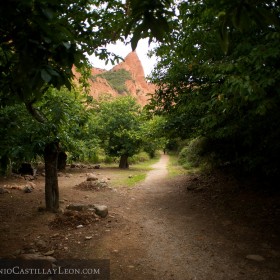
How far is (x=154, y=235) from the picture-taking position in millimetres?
5199

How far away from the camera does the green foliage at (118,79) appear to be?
76125mm

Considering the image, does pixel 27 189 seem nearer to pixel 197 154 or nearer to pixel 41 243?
pixel 41 243

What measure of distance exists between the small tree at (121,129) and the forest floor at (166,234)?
36.5 ft

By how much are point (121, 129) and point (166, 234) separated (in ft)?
50.2

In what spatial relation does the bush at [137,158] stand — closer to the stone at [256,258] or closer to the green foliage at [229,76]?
the green foliage at [229,76]

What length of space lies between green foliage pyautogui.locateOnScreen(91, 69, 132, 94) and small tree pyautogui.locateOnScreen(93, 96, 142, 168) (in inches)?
2160

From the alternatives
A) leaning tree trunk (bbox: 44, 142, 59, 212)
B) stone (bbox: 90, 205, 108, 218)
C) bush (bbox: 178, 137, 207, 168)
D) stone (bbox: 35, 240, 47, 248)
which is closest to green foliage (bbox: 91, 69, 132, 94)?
bush (bbox: 178, 137, 207, 168)

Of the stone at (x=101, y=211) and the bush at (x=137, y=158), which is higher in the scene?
the stone at (x=101, y=211)

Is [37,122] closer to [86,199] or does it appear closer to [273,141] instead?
[86,199]

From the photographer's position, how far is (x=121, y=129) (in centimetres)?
2012

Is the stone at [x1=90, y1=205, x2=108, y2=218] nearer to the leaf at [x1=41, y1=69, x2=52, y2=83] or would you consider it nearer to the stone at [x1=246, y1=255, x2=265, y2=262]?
the stone at [x1=246, y1=255, x2=265, y2=262]

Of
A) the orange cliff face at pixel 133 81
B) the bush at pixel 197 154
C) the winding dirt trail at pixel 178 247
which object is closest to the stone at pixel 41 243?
the winding dirt trail at pixel 178 247

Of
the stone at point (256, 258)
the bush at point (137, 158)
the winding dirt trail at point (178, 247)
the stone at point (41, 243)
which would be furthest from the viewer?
the bush at point (137, 158)

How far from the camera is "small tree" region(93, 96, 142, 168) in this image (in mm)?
19531
